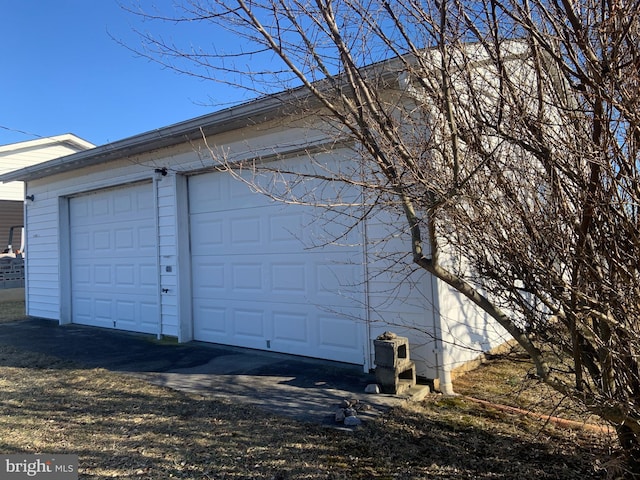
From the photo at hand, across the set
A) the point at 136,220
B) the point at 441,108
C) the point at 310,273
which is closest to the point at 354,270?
the point at 310,273

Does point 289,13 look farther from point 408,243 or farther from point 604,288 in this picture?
point 408,243

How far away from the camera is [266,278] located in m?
6.27

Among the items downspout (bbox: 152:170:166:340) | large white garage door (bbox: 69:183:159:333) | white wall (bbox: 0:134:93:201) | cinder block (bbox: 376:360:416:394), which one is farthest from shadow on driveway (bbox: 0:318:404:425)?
white wall (bbox: 0:134:93:201)

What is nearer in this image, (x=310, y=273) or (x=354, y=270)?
(x=354, y=270)

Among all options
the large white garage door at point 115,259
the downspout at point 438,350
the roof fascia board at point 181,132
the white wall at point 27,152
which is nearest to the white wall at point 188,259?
the downspout at point 438,350

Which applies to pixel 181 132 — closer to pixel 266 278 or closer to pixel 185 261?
pixel 185 261

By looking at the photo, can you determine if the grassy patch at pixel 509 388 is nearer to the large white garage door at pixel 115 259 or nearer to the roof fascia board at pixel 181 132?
the roof fascia board at pixel 181 132

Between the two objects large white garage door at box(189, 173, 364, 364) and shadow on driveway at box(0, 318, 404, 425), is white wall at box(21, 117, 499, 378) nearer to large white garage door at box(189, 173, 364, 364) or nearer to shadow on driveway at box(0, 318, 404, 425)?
large white garage door at box(189, 173, 364, 364)

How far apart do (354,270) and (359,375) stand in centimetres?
117

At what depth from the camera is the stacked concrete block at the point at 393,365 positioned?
14.1 feet

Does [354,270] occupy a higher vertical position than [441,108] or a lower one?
lower

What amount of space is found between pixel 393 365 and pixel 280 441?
136 centimetres

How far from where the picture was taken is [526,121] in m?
2.32

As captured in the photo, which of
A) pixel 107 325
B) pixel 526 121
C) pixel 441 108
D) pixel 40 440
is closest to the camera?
pixel 526 121
